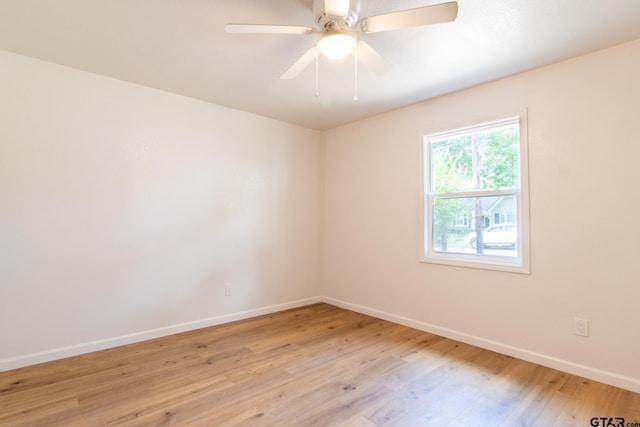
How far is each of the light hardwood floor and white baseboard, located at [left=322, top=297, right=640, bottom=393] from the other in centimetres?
8

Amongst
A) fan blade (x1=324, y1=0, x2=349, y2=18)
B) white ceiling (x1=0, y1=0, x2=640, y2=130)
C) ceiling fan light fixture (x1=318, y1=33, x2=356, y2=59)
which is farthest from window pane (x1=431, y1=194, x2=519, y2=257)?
fan blade (x1=324, y1=0, x2=349, y2=18)

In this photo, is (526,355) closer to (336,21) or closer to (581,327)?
(581,327)

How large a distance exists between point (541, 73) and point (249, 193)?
3.08 metres

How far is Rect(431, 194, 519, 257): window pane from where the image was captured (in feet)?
9.32

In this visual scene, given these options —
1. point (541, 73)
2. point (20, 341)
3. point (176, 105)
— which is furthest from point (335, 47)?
Answer: point (20, 341)

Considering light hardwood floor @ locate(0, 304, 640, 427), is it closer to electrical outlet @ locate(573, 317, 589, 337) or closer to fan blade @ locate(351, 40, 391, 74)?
electrical outlet @ locate(573, 317, 589, 337)

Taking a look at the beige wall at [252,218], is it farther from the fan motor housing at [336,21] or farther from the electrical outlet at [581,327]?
the fan motor housing at [336,21]

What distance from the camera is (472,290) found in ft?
9.82

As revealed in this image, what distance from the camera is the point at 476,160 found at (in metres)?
3.09

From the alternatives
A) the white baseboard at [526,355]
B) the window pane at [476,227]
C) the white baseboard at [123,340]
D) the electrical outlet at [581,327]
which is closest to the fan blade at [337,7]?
the window pane at [476,227]

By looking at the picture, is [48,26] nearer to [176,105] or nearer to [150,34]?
[150,34]

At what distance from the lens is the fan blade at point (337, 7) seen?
1.58 meters

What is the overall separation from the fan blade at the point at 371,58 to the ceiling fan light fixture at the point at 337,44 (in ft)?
0.26

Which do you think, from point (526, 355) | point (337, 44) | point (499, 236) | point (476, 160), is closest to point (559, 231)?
point (499, 236)
